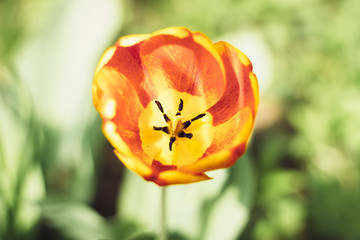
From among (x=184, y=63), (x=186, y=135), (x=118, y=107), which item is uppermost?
(x=184, y=63)

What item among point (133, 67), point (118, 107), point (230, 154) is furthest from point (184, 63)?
point (230, 154)

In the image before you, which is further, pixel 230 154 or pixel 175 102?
pixel 175 102

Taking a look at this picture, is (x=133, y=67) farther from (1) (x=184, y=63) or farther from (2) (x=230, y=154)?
(2) (x=230, y=154)

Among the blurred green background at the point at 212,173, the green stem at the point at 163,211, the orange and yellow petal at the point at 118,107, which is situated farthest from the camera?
the blurred green background at the point at 212,173

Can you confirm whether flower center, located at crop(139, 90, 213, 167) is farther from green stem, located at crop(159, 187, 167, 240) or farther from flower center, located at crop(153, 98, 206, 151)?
green stem, located at crop(159, 187, 167, 240)

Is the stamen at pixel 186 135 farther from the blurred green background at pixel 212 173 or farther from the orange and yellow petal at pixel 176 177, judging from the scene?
the orange and yellow petal at pixel 176 177

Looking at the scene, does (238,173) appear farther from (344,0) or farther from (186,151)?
(344,0)

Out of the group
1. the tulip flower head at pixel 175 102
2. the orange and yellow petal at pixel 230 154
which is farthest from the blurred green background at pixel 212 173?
the orange and yellow petal at pixel 230 154

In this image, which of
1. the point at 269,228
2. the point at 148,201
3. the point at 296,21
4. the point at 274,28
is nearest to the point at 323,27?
the point at 296,21
